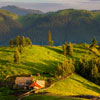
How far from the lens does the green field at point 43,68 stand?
3303 inches

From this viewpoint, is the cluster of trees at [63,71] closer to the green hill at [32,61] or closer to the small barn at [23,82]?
the green hill at [32,61]

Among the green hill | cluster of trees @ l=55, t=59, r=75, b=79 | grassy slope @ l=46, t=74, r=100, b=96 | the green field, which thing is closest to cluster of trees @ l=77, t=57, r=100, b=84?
grassy slope @ l=46, t=74, r=100, b=96

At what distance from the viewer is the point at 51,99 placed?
56.6m

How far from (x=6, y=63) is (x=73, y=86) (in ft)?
156

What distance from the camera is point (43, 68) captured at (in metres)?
114

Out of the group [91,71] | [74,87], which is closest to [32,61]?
[91,71]

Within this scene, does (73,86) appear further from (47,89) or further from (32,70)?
(32,70)

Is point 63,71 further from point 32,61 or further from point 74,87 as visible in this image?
point 32,61

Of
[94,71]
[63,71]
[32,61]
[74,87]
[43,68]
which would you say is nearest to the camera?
[74,87]

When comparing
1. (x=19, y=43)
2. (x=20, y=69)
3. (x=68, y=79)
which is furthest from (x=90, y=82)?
(x=19, y=43)

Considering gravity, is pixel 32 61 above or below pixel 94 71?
above

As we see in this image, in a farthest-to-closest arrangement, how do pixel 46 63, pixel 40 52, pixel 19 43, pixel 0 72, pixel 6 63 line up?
pixel 19 43 < pixel 40 52 < pixel 46 63 < pixel 6 63 < pixel 0 72

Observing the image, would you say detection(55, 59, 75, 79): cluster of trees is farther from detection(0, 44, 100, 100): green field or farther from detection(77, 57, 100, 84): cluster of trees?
detection(77, 57, 100, 84): cluster of trees

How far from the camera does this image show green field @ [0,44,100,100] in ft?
275
